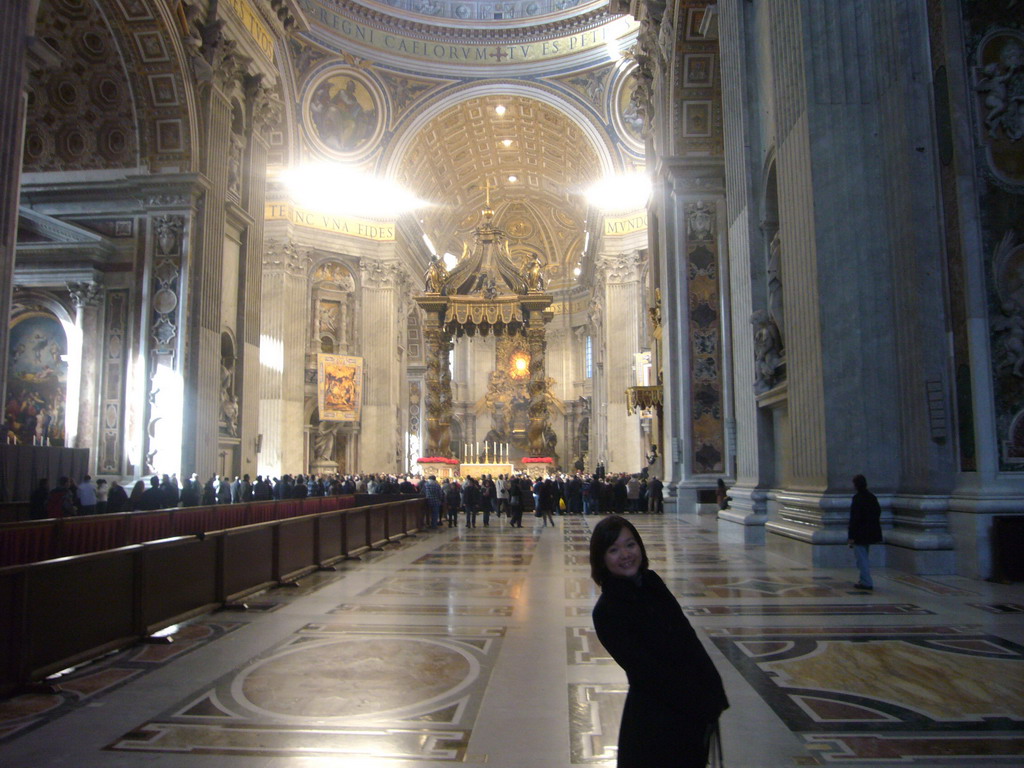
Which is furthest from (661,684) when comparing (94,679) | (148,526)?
(148,526)

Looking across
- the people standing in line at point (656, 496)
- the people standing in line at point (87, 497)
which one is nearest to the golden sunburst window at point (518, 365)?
the people standing in line at point (656, 496)

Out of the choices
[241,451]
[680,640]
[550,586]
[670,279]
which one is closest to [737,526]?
[550,586]

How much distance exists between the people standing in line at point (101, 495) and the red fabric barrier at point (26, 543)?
167 inches

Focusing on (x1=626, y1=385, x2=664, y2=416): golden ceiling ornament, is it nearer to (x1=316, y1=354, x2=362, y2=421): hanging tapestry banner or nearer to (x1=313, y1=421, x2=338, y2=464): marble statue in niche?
(x1=316, y1=354, x2=362, y2=421): hanging tapestry banner

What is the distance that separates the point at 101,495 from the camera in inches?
497

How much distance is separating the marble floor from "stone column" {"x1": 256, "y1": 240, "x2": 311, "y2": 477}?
19531 millimetres

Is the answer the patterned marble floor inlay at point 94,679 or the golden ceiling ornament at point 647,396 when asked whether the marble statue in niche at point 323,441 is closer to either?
the golden ceiling ornament at point 647,396

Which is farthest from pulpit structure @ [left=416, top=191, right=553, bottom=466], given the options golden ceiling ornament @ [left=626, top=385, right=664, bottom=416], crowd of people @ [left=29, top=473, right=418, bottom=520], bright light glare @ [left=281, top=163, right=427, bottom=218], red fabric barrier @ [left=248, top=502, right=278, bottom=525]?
red fabric barrier @ [left=248, top=502, right=278, bottom=525]

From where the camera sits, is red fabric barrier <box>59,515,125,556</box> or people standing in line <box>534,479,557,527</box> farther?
people standing in line <box>534,479,557,527</box>

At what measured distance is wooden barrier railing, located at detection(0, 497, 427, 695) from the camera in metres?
3.89

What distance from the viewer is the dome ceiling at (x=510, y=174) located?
32.8 meters

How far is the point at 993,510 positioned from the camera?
20.7 ft

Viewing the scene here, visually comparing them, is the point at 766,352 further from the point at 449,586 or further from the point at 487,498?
the point at 487,498

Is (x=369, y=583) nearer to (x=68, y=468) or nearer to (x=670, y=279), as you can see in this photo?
(x=68, y=468)
